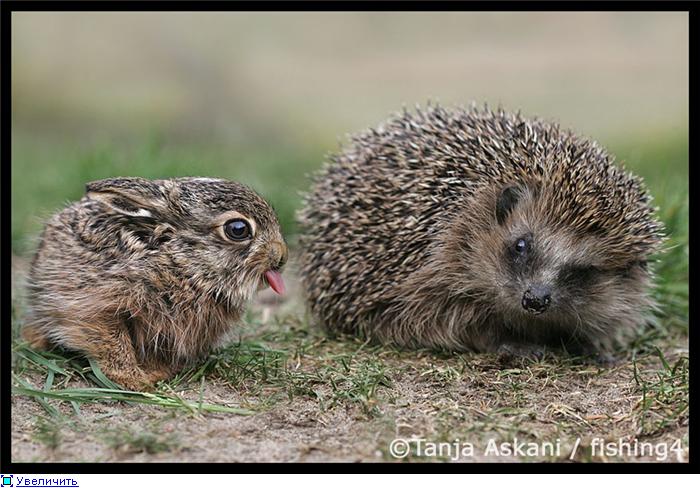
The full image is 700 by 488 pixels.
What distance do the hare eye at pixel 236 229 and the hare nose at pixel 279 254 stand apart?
0.68ft

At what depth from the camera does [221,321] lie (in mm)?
5344

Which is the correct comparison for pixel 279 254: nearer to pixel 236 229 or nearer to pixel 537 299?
pixel 236 229

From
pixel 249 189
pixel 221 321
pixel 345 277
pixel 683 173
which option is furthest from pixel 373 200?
pixel 683 173

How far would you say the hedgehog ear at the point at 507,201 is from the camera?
6.11m

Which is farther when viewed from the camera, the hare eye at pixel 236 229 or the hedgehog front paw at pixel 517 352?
the hedgehog front paw at pixel 517 352

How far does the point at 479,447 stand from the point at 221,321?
191cm

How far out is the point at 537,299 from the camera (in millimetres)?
5668

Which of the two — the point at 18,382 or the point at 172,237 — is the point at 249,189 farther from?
the point at 18,382

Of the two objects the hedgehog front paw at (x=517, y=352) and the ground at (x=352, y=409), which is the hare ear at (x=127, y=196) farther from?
the hedgehog front paw at (x=517, y=352)

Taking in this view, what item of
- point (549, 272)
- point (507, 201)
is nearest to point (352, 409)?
point (549, 272)

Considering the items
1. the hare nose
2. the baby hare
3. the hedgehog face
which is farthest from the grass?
the hare nose

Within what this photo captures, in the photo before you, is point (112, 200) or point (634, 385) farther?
point (634, 385)

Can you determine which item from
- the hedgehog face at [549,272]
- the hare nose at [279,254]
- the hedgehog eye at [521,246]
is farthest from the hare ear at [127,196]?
the hedgehog eye at [521,246]

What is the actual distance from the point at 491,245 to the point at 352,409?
191cm
